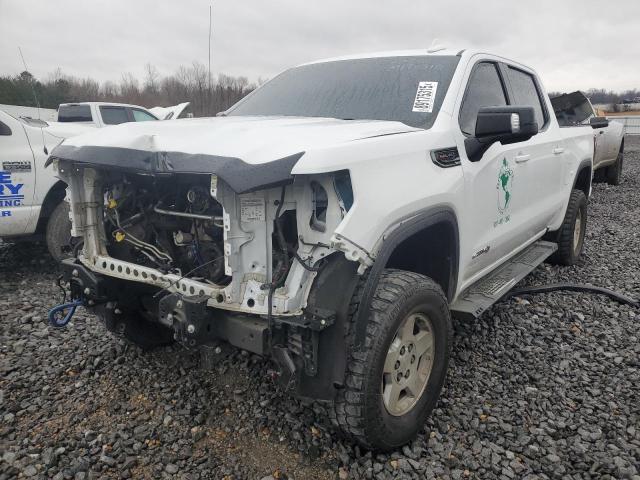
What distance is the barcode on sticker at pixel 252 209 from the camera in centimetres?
206

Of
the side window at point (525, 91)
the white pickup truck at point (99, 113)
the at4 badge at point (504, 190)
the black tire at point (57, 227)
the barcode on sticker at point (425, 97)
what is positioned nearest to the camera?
the barcode on sticker at point (425, 97)

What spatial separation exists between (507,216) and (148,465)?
264 cm

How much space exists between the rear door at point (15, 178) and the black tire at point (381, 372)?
374cm

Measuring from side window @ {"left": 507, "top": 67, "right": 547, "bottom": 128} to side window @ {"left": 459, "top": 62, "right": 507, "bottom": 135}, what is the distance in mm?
324

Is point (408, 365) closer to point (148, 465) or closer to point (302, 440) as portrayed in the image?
point (302, 440)

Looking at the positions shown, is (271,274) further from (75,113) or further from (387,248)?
(75,113)

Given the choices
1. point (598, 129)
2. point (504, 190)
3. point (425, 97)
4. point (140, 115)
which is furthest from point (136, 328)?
→ point (598, 129)

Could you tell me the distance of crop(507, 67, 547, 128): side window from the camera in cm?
392

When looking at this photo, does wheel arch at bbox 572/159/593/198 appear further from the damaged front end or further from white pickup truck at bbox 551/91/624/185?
the damaged front end

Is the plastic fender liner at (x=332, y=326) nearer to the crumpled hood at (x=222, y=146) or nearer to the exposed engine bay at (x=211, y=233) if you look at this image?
the exposed engine bay at (x=211, y=233)

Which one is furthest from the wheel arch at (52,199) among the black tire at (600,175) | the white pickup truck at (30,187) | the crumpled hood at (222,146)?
the black tire at (600,175)

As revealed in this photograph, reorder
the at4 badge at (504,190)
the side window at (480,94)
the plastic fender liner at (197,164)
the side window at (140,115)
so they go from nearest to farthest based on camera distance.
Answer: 1. the plastic fender liner at (197,164)
2. the side window at (480,94)
3. the at4 badge at (504,190)
4. the side window at (140,115)

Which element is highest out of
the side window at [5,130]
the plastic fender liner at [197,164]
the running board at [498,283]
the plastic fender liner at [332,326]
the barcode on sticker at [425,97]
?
the barcode on sticker at [425,97]

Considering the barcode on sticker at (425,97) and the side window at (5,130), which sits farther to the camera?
the side window at (5,130)
